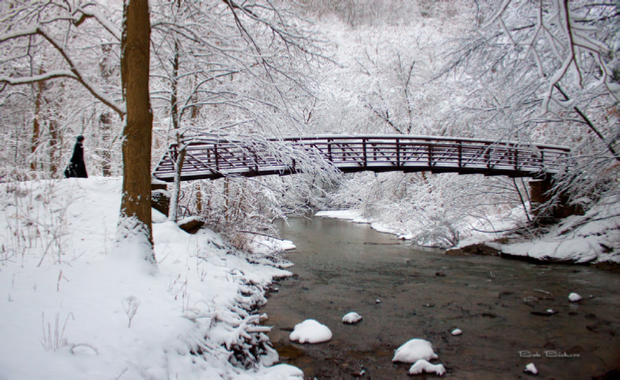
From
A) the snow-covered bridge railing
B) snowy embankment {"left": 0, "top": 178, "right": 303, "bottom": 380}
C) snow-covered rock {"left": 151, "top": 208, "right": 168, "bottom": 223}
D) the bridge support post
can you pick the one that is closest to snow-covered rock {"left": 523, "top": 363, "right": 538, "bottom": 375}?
snowy embankment {"left": 0, "top": 178, "right": 303, "bottom": 380}

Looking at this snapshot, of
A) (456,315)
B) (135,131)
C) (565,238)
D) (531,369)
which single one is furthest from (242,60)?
(565,238)

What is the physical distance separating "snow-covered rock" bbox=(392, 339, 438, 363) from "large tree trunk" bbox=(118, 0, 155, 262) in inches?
150

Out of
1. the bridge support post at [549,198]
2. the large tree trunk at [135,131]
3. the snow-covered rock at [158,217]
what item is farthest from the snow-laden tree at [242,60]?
the bridge support post at [549,198]

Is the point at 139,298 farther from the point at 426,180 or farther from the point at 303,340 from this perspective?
the point at 426,180

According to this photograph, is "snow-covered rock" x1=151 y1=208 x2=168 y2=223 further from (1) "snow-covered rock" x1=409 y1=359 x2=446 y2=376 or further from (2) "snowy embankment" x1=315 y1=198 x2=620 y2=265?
(2) "snowy embankment" x1=315 y1=198 x2=620 y2=265

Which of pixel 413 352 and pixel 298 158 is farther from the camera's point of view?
pixel 298 158

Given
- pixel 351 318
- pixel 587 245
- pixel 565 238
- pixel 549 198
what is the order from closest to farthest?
pixel 351 318 < pixel 565 238 < pixel 587 245 < pixel 549 198

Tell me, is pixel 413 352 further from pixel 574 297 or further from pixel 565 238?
pixel 565 238

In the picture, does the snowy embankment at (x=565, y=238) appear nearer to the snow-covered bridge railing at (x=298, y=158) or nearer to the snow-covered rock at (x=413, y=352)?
the snow-covered bridge railing at (x=298, y=158)

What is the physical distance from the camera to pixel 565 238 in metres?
7.38

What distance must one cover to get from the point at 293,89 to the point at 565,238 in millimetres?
7100

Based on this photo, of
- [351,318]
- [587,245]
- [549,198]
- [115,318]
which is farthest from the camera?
[549,198]

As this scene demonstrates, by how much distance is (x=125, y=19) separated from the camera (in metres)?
4.88

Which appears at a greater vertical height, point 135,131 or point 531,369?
point 135,131
